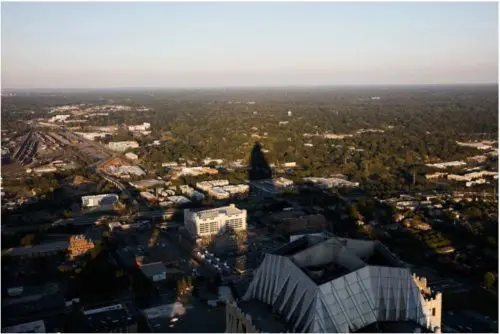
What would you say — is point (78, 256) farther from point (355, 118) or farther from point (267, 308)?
point (355, 118)

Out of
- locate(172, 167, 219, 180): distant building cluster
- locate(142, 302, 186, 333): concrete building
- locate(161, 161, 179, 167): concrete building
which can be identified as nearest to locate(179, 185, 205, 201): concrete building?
locate(172, 167, 219, 180): distant building cluster

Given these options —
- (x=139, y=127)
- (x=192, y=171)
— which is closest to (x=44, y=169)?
(x=192, y=171)

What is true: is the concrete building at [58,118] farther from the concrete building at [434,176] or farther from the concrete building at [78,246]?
the concrete building at [78,246]

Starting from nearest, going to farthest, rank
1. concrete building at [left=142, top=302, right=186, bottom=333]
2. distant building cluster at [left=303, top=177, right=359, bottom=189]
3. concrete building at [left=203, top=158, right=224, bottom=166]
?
concrete building at [left=142, top=302, right=186, bottom=333] → distant building cluster at [left=303, top=177, right=359, bottom=189] → concrete building at [left=203, top=158, right=224, bottom=166]

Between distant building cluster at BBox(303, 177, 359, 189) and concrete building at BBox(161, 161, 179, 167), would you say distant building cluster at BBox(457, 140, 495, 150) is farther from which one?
concrete building at BBox(161, 161, 179, 167)

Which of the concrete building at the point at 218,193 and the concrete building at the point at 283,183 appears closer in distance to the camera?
the concrete building at the point at 218,193

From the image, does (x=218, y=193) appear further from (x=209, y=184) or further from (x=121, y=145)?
(x=121, y=145)

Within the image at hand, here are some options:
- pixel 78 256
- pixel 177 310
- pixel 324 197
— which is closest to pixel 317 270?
pixel 177 310

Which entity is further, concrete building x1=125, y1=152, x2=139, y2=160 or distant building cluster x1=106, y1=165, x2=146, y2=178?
concrete building x1=125, y1=152, x2=139, y2=160

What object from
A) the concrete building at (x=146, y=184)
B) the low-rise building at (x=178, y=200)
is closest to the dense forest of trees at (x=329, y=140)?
the concrete building at (x=146, y=184)
